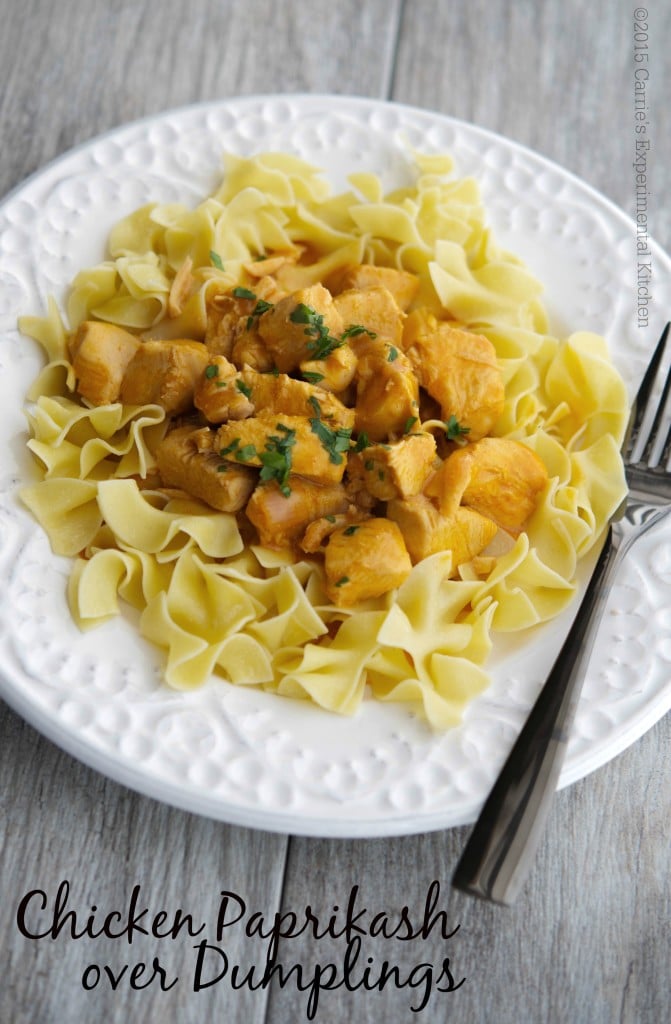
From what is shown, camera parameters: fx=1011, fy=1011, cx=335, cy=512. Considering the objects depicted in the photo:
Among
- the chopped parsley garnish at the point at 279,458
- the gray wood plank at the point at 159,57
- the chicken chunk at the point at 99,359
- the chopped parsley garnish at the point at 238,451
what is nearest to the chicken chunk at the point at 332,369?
the chopped parsley garnish at the point at 279,458

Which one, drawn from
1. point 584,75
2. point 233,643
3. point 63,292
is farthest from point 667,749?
point 584,75

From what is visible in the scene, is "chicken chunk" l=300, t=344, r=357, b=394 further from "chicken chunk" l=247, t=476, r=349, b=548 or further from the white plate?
the white plate

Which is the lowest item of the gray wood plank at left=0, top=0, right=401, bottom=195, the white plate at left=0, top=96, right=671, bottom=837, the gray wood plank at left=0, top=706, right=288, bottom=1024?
the gray wood plank at left=0, top=706, right=288, bottom=1024

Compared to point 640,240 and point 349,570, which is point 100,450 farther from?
point 640,240

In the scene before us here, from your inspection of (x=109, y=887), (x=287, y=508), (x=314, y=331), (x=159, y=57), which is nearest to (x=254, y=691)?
(x=287, y=508)

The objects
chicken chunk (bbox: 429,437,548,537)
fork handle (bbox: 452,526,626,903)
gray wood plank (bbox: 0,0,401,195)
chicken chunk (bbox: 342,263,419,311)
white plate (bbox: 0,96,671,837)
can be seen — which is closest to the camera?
fork handle (bbox: 452,526,626,903)

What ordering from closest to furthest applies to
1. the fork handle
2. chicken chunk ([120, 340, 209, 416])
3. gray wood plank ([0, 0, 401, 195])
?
the fork handle < chicken chunk ([120, 340, 209, 416]) < gray wood plank ([0, 0, 401, 195])

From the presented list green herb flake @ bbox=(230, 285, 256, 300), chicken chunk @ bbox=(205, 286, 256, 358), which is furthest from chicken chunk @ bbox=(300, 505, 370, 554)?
green herb flake @ bbox=(230, 285, 256, 300)

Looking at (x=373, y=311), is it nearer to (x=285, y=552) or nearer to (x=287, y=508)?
(x=287, y=508)
